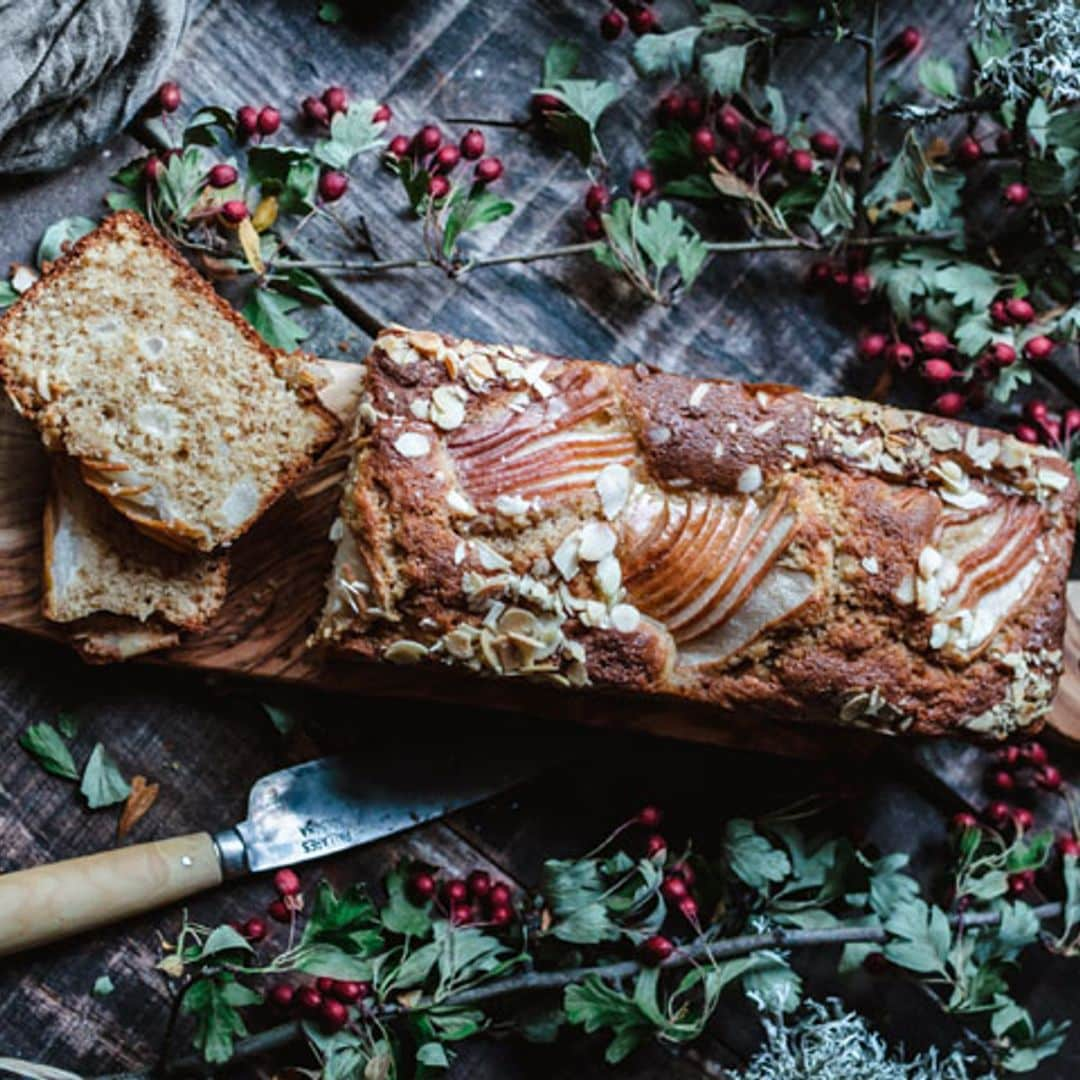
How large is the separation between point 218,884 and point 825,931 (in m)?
Answer: 1.33

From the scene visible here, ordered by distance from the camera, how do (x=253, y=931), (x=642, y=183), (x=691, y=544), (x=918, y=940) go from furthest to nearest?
(x=642, y=183) → (x=918, y=940) → (x=253, y=931) → (x=691, y=544)

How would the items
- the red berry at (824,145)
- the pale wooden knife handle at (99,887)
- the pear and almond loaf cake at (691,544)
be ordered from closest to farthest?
the pear and almond loaf cake at (691,544) < the pale wooden knife handle at (99,887) < the red berry at (824,145)

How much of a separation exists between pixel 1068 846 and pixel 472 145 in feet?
7.08

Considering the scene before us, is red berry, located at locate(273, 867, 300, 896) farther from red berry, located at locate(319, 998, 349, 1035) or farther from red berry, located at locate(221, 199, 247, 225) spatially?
red berry, located at locate(221, 199, 247, 225)

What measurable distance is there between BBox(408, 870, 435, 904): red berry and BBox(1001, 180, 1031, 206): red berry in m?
2.08

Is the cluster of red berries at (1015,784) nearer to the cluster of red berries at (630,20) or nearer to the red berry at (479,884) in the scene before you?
the red berry at (479,884)

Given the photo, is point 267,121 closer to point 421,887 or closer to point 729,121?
point 729,121

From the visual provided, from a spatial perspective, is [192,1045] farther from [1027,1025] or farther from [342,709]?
[1027,1025]

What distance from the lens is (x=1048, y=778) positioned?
359 centimetres

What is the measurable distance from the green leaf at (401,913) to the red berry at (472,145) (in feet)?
5.31

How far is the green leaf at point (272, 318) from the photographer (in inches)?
131

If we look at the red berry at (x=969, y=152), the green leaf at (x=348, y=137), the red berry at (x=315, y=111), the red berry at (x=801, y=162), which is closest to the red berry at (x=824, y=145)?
the red berry at (x=801, y=162)

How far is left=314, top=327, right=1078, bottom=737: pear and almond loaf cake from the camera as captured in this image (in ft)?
9.66

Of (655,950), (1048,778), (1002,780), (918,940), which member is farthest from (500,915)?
(1048,778)
